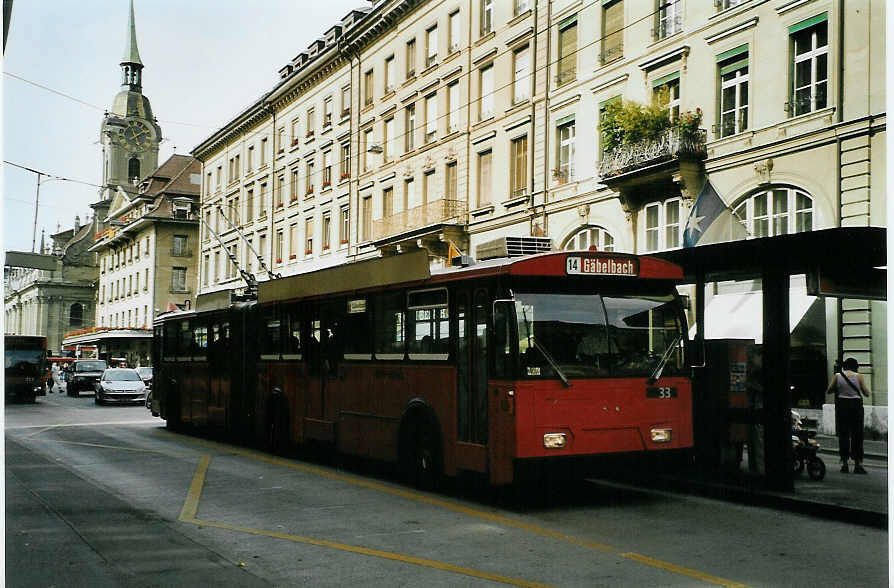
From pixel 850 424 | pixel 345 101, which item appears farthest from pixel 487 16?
pixel 850 424

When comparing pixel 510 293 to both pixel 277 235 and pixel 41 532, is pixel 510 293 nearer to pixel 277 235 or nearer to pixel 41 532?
pixel 41 532

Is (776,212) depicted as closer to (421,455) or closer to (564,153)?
(564,153)

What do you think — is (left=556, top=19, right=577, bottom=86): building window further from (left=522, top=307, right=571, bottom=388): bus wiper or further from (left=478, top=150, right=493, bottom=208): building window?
(left=522, top=307, right=571, bottom=388): bus wiper

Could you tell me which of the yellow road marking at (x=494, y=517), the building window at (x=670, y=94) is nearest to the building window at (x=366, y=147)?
the building window at (x=670, y=94)

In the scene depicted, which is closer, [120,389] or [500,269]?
[500,269]

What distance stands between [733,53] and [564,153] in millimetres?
6780

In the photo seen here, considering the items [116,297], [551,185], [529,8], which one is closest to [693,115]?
[551,185]

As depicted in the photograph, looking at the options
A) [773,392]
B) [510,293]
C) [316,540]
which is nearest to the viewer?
[316,540]

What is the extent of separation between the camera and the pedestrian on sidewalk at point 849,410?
12.8 metres

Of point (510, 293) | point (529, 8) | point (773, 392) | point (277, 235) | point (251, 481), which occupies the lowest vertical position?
point (251, 481)

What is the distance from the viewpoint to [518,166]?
30.2 m

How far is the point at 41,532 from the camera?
28.9 feet

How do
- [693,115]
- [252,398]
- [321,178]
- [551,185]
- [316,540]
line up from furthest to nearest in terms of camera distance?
[321,178] < [551,185] < [693,115] < [252,398] < [316,540]

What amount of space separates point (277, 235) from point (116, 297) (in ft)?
21.2
